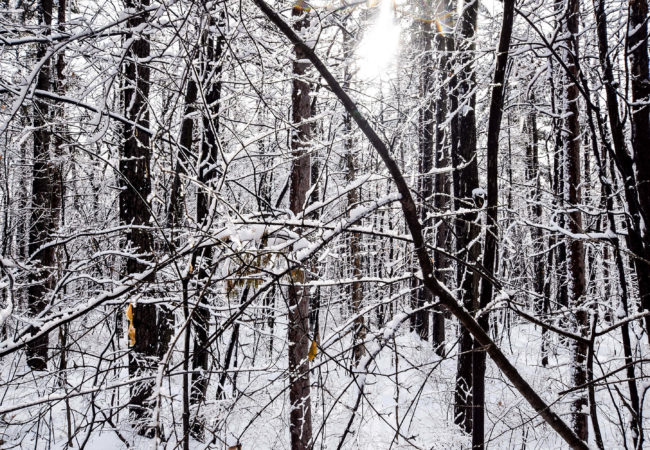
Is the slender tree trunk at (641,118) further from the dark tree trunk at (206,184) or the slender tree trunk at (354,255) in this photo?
the dark tree trunk at (206,184)

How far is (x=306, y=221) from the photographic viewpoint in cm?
152

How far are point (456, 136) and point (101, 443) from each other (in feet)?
22.7

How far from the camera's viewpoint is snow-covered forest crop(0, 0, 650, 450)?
150 centimetres

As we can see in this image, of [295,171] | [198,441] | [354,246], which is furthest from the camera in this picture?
[354,246]

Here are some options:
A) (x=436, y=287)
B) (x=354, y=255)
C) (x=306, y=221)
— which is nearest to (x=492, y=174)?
(x=436, y=287)

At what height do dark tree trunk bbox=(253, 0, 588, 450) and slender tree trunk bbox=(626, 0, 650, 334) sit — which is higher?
slender tree trunk bbox=(626, 0, 650, 334)

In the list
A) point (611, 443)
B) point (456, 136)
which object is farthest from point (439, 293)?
point (611, 443)

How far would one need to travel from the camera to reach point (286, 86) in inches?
253

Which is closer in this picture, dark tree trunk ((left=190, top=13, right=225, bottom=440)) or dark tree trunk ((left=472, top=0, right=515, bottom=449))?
dark tree trunk ((left=472, top=0, right=515, bottom=449))

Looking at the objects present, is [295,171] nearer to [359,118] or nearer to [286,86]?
[286,86]

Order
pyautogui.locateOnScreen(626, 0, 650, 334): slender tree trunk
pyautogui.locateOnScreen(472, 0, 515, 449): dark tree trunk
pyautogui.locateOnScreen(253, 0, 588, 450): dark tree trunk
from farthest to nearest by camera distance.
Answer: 1. pyautogui.locateOnScreen(626, 0, 650, 334): slender tree trunk
2. pyautogui.locateOnScreen(472, 0, 515, 449): dark tree trunk
3. pyautogui.locateOnScreen(253, 0, 588, 450): dark tree trunk

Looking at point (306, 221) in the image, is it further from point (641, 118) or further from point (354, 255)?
point (354, 255)

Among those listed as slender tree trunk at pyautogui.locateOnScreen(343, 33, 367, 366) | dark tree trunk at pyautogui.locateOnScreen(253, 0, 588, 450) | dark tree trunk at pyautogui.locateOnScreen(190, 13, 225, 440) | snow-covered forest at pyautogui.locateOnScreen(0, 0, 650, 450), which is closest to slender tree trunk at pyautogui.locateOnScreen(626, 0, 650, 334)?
snow-covered forest at pyautogui.locateOnScreen(0, 0, 650, 450)

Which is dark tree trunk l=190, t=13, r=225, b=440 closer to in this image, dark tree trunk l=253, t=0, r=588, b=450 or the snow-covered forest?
the snow-covered forest
